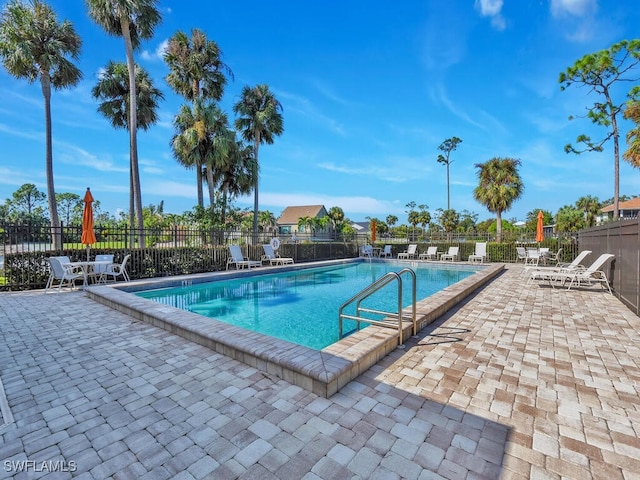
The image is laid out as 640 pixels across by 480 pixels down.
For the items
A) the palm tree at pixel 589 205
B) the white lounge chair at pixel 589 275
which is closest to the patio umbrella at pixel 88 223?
the white lounge chair at pixel 589 275

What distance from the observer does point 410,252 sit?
1795 cm

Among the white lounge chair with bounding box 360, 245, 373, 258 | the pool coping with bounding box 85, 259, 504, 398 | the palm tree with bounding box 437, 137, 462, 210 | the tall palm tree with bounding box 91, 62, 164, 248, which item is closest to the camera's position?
the pool coping with bounding box 85, 259, 504, 398

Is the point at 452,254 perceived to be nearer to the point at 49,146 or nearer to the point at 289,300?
the point at 289,300

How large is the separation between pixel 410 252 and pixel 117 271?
14.7 metres

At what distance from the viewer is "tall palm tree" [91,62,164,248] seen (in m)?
13.9

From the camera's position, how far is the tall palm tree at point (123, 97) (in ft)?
45.5

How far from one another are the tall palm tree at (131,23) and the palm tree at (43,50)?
3.95ft

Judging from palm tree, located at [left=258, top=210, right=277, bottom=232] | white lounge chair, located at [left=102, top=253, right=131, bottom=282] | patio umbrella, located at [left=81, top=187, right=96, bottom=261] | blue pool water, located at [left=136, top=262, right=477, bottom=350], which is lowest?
blue pool water, located at [left=136, top=262, right=477, bottom=350]

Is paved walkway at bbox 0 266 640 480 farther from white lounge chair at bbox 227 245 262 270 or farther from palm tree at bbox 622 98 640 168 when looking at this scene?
palm tree at bbox 622 98 640 168

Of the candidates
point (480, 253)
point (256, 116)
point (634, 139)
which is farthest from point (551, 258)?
point (256, 116)

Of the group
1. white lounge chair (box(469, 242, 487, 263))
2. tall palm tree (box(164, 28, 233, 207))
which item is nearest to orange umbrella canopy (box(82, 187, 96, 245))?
tall palm tree (box(164, 28, 233, 207))

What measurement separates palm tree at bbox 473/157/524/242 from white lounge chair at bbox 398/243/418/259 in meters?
6.38

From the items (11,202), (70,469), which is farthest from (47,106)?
(11,202)

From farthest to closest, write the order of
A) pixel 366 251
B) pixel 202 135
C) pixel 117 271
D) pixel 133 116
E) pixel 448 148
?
pixel 448 148 < pixel 366 251 < pixel 202 135 < pixel 133 116 < pixel 117 271
